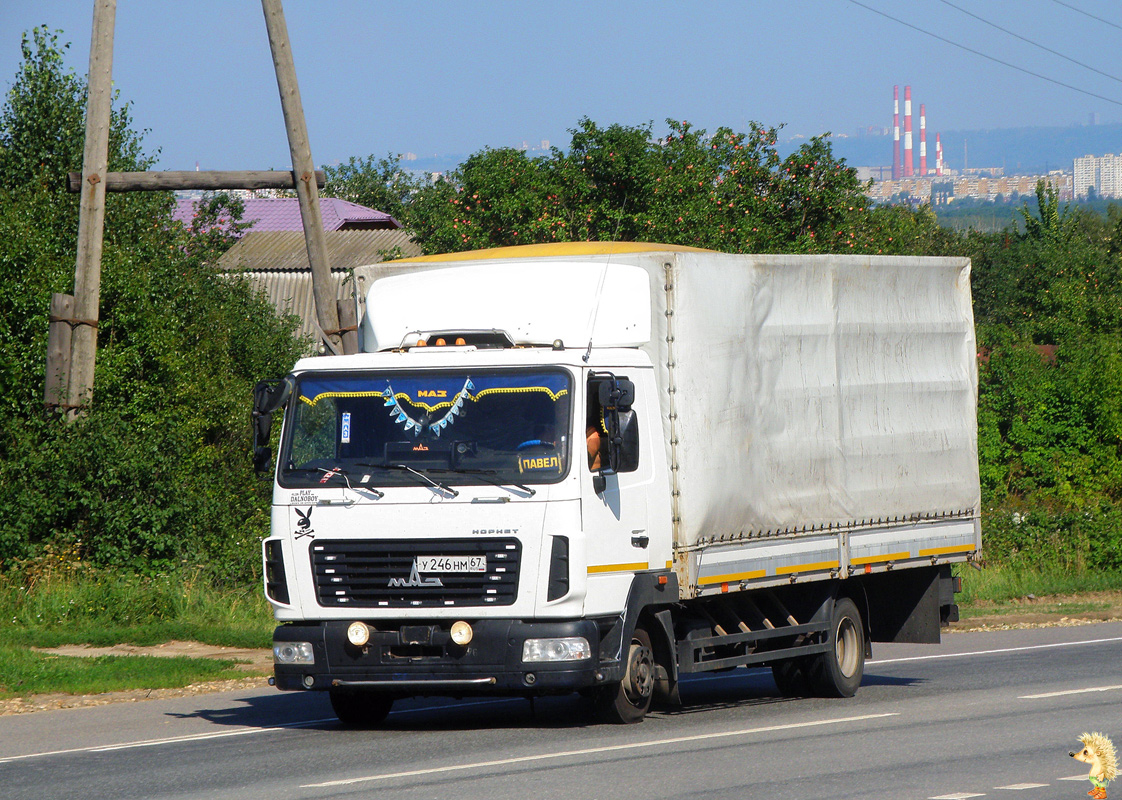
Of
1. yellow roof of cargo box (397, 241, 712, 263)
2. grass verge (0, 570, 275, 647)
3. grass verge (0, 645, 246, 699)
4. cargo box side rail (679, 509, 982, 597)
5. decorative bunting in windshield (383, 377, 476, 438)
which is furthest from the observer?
grass verge (0, 570, 275, 647)

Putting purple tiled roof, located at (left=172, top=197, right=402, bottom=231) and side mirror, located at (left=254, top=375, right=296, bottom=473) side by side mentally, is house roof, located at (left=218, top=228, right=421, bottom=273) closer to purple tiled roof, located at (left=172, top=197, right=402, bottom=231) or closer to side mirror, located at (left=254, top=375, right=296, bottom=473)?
purple tiled roof, located at (left=172, top=197, right=402, bottom=231)

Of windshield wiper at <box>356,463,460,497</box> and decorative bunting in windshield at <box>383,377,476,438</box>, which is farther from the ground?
decorative bunting in windshield at <box>383,377,476,438</box>

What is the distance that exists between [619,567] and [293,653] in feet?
7.38

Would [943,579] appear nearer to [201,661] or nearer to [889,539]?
[889,539]

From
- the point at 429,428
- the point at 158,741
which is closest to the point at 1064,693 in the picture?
the point at 429,428

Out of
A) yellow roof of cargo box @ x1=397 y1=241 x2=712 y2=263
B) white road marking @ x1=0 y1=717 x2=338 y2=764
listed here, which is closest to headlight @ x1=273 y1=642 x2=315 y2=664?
white road marking @ x1=0 y1=717 x2=338 y2=764

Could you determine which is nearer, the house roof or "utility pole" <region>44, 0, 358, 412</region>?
"utility pole" <region>44, 0, 358, 412</region>

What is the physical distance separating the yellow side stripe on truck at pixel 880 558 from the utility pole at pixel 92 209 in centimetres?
968

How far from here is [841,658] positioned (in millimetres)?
13039

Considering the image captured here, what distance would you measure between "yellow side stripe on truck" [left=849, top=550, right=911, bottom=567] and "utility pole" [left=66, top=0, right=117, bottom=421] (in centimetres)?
968

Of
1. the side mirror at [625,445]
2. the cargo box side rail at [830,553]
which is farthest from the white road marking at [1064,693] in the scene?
the side mirror at [625,445]

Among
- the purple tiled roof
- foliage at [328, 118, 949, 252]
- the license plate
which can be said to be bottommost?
the license plate

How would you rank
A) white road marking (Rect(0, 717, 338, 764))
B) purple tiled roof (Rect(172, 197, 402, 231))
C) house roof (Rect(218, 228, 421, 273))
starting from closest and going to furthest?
1. white road marking (Rect(0, 717, 338, 764))
2. house roof (Rect(218, 228, 421, 273))
3. purple tiled roof (Rect(172, 197, 402, 231))

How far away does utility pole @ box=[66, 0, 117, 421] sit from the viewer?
17.3 meters
